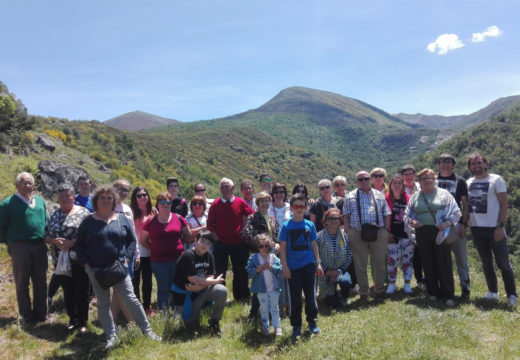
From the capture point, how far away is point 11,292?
589cm

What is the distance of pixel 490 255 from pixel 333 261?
93.4 inches

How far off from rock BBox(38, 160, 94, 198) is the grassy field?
5.15 metres

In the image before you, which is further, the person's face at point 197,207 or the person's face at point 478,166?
the person's face at point 197,207

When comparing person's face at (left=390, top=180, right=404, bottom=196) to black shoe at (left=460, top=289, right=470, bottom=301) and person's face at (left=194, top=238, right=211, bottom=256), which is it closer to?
black shoe at (left=460, top=289, right=470, bottom=301)

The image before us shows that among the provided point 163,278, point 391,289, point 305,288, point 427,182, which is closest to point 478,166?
point 427,182

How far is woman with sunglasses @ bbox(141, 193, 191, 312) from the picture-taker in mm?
5273

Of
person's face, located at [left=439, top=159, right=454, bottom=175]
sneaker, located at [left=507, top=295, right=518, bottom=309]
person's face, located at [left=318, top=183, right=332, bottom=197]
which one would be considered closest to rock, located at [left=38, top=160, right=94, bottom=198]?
person's face, located at [left=318, top=183, right=332, bottom=197]

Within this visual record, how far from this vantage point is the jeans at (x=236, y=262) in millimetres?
5953

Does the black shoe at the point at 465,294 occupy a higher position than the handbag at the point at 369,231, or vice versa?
the handbag at the point at 369,231

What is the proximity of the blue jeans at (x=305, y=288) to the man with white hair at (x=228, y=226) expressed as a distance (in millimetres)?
1745

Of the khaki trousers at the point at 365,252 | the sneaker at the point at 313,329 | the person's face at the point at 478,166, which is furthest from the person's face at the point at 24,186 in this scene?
the person's face at the point at 478,166

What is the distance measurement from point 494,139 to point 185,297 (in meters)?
Result: 80.8

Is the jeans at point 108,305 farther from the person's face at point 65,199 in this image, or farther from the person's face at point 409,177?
the person's face at point 409,177

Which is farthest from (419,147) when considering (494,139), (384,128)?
(494,139)
